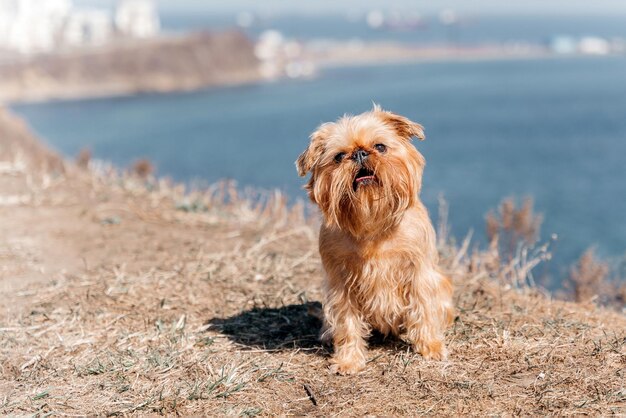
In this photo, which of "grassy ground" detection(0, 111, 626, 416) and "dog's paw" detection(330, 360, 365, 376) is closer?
"grassy ground" detection(0, 111, 626, 416)

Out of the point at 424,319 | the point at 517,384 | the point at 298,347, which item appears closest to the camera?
the point at 517,384

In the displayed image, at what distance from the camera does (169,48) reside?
11025cm

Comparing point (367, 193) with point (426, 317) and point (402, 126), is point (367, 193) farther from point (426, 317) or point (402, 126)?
point (426, 317)

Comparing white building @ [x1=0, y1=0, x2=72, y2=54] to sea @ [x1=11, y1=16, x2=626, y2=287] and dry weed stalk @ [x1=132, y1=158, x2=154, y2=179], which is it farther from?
dry weed stalk @ [x1=132, y1=158, x2=154, y2=179]

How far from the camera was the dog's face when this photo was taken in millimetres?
4898

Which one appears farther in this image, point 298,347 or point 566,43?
point 566,43

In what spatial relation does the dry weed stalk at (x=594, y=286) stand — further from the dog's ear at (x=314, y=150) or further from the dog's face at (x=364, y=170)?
the dog's ear at (x=314, y=150)

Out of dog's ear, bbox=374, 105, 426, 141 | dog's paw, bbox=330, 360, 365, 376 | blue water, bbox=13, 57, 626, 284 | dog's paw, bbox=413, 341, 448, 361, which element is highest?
dog's ear, bbox=374, 105, 426, 141

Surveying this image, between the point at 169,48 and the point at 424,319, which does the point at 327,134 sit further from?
the point at 169,48

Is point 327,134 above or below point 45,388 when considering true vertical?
above

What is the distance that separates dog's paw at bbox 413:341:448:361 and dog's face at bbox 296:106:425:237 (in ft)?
3.24

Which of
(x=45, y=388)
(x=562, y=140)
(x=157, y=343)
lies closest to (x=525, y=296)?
(x=157, y=343)

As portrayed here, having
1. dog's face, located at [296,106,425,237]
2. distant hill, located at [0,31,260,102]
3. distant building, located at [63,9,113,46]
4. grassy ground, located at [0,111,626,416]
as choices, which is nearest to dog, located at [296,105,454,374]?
dog's face, located at [296,106,425,237]

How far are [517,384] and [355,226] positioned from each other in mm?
1450
